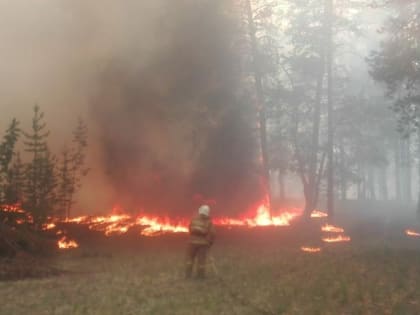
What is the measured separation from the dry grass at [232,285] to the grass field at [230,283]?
2cm

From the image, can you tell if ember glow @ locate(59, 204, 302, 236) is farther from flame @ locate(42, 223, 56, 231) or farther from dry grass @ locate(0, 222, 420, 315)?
dry grass @ locate(0, 222, 420, 315)

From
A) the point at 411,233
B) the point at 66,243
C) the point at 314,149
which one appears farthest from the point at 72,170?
the point at 411,233

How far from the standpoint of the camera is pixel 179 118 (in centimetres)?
2703

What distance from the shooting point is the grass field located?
31.4ft

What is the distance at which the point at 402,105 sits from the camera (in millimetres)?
20484

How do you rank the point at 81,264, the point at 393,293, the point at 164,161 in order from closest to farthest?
the point at 393,293
the point at 81,264
the point at 164,161

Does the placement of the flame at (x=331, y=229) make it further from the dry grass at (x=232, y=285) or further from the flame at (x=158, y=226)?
the flame at (x=158, y=226)

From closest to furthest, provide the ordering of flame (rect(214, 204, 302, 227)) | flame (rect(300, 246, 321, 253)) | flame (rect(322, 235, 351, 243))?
flame (rect(300, 246, 321, 253)) → flame (rect(322, 235, 351, 243)) → flame (rect(214, 204, 302, 227))

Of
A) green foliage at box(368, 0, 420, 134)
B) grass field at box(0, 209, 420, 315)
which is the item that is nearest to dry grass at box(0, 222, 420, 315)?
grass field at box(0, 209, 420, 315)

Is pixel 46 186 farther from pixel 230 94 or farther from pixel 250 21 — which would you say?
pixel 250 21

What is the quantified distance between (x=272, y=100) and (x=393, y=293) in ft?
81.3

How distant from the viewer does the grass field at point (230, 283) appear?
9562 millimetres

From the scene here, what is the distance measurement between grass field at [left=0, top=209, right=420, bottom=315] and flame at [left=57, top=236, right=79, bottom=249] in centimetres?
101

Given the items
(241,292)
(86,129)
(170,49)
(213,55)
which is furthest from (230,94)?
(241,292)
